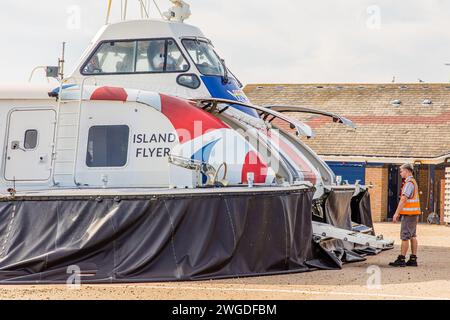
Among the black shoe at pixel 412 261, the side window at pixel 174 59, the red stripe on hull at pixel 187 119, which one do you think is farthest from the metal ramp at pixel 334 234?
the side window at pixel 174 59

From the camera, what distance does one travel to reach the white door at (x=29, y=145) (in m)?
13.1

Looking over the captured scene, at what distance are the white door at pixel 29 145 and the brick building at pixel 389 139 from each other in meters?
16.3

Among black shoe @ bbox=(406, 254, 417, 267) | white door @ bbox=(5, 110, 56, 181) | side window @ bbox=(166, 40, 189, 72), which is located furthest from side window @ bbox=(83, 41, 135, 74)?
black shoe @ bbox=(406, 254, 417, 267)

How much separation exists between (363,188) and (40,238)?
645 centimetres

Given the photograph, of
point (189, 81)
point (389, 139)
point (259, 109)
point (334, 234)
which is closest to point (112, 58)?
point (189, 81)

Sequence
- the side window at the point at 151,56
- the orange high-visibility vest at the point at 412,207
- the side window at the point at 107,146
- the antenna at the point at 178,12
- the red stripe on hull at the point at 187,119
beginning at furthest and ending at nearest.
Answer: the antenna at the point at 178,12 < the side window at the point at 151,56 < the orange high-visibility vest at the point at 412,207 < the side window at the point at 107,146 < the red stripe on hull at the point at 187,119

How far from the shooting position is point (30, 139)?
13172mm

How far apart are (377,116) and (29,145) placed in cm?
1870

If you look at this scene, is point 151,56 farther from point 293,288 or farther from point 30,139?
point 293,288

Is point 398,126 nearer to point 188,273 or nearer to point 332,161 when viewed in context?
point 332,161

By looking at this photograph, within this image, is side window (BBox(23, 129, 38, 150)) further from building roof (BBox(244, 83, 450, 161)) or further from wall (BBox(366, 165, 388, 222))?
wall (BBox(366, 165, 388, 222))

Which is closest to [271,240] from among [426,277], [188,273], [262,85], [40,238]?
[188,273]

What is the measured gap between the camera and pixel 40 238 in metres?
11.8

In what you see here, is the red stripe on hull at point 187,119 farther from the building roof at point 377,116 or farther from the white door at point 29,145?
the building roof at point 377,116
